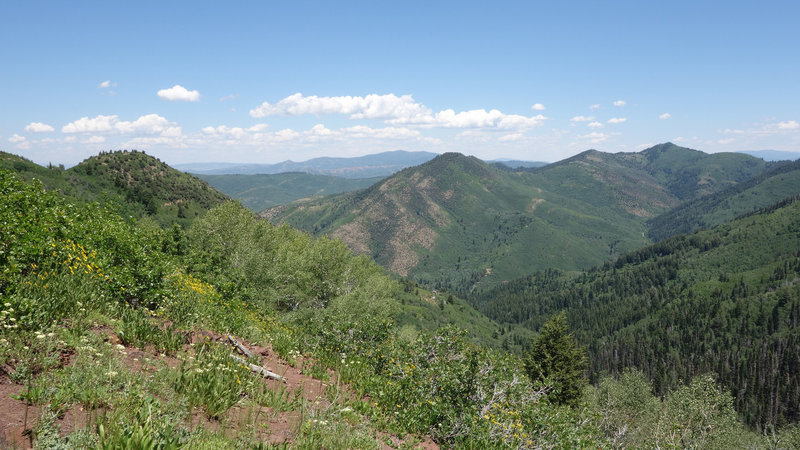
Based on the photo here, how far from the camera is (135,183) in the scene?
433ft

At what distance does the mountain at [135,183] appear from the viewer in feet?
355

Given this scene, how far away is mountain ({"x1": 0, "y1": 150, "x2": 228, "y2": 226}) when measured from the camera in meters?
108

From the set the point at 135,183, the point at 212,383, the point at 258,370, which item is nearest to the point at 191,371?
the point at 212,383

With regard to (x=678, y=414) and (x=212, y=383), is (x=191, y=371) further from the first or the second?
(x=678, y=414)

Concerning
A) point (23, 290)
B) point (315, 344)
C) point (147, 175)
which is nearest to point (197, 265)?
point (315, 344)

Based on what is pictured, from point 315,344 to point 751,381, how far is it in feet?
730

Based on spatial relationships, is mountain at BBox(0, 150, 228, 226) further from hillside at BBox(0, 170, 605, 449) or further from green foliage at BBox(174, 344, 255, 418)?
green foliage at BBox(174, 344, 255, 418)

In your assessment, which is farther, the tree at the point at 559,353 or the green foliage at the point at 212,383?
the tree at the point at 559,353

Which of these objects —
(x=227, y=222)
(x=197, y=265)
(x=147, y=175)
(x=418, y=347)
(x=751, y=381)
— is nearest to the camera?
(x=418, y=347)

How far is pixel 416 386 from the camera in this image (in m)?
10.8

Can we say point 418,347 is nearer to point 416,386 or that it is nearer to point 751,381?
point 416,386

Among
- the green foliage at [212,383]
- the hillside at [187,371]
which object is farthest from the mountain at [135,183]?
the green foliage at [212,383]

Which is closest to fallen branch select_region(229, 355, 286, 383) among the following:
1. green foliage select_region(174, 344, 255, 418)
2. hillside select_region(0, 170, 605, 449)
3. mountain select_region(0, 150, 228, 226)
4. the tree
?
hillside select_region(0, 170, 605, 449)

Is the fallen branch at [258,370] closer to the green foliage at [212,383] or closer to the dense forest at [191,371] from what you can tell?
the dense forest at [191,371]
